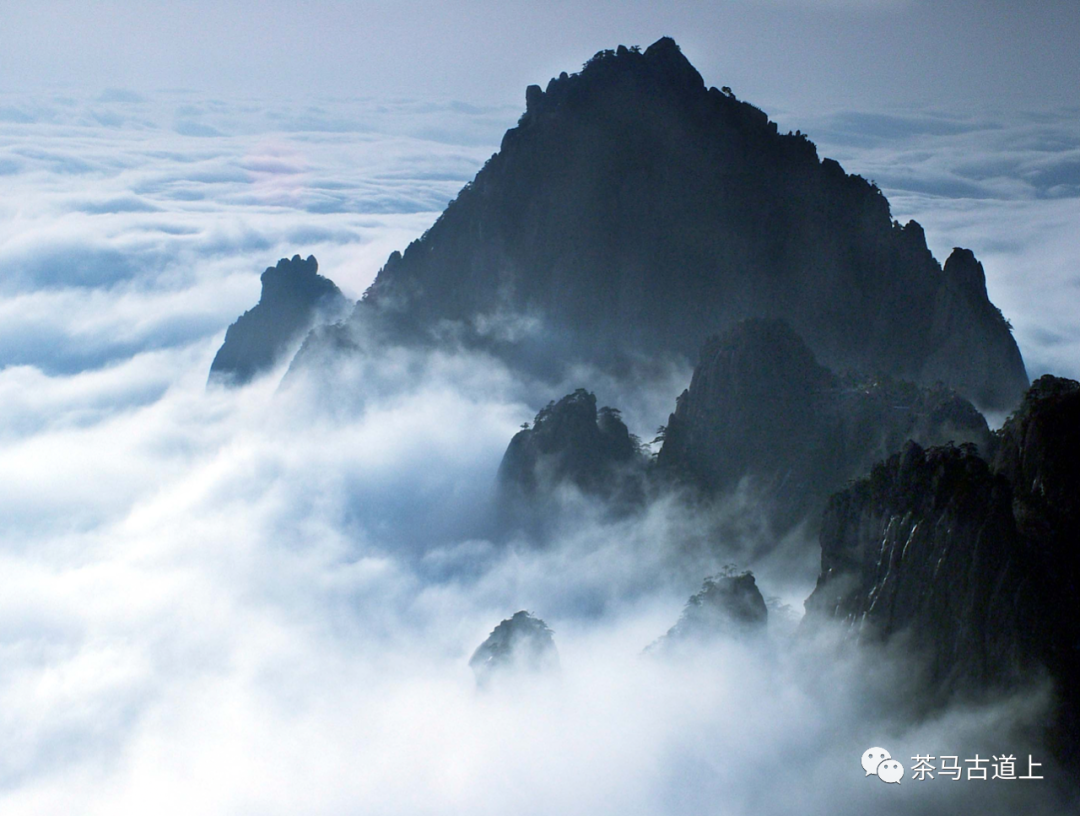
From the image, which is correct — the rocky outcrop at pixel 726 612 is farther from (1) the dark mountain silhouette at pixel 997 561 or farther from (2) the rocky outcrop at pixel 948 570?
(1) the dark mountain silhouette at pixel 997 561

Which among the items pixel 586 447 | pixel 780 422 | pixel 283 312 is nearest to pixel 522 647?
pixel 586 447

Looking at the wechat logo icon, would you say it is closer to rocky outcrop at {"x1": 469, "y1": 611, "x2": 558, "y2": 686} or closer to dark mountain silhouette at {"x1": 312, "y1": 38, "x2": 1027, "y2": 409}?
rocky outcrop at {"x1": 469, "y1": 611, "x2": 558, "y2": 686}

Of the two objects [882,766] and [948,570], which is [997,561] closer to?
[948,570]

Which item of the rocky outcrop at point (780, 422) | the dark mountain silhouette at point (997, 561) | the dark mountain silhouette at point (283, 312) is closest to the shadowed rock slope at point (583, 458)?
the rocky outcrop at point (780, 422)

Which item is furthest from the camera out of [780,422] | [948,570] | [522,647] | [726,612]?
[780,422]

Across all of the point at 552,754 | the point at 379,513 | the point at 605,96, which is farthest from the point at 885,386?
the point at 379,513

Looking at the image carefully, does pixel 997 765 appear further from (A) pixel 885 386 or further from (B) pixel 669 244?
(B) pixel 669 244

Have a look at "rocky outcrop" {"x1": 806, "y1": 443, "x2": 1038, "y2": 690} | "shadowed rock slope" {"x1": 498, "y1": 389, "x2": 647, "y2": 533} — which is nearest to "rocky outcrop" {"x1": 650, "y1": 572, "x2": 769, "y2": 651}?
"rocky outcrop" {"x1": 806, "y1": 443, "x2": 1038, "y2": 690}
